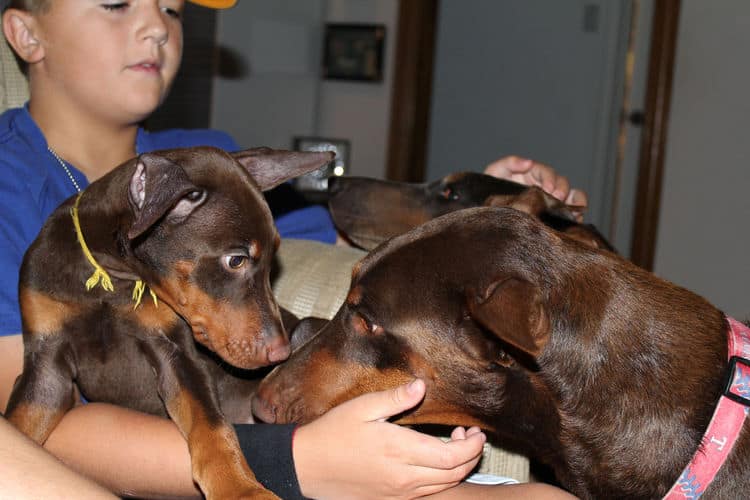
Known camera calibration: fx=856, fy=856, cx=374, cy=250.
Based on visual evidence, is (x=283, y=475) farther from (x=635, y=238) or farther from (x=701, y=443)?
(x=635, y=238)

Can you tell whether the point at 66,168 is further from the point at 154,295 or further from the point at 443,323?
the point at 443,323

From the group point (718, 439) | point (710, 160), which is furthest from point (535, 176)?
point (710, 160)

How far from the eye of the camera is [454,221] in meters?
1.54

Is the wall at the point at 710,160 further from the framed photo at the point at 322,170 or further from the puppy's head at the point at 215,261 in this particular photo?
the puppy's head at the point at 215,261

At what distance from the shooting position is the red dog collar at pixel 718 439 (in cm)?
139

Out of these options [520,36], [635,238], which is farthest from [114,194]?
[520,36]

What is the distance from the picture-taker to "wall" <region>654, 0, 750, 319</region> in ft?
17.5

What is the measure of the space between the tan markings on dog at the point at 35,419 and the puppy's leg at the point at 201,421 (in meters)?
0.22

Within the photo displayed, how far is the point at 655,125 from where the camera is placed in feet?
18.2

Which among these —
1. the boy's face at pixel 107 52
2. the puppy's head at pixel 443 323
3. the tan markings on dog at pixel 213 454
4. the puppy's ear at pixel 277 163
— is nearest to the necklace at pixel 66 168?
the boy's face at pixel 107 52

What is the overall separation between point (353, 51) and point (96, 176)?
383 centimetres

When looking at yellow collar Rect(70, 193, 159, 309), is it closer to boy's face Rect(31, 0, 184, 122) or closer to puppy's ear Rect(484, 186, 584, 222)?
boy's face Rect(31, 0, 184, 122)

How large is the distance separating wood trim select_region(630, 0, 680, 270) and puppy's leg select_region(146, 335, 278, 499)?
4.36 m

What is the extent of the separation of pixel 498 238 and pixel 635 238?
4.47 metres
